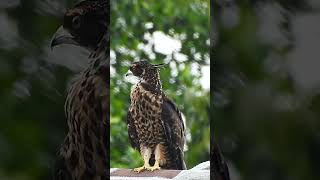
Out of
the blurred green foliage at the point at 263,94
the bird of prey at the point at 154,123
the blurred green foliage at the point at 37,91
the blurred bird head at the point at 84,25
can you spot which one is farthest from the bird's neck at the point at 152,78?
the blurred green foliage at the point at 263,94

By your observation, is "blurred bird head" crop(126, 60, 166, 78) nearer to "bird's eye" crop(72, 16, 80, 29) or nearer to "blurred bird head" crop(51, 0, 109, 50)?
"blurred bird head" crop(51, 0, 109, 50)

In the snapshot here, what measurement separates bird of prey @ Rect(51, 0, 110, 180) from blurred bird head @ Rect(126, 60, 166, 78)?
0.51ft

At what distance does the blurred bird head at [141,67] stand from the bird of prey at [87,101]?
15 centimetres

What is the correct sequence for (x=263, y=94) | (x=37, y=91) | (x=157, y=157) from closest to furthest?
(x=263, y=94) → (x=37, y=91) → (x=157, y=157)

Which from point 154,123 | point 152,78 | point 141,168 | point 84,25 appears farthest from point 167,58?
point 141,168

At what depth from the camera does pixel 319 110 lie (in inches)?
87.5

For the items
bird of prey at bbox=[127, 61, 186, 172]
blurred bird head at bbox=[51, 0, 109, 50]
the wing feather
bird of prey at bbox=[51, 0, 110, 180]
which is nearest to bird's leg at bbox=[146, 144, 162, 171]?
bird of prey at bbox=[127, 61, 186, 172]

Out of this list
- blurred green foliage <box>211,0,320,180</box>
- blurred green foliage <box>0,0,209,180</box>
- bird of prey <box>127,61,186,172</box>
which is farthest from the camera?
bird of prey <box>127,61,186,172</box>

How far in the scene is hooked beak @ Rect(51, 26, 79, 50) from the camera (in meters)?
2.66

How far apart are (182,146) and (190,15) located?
0.68 m

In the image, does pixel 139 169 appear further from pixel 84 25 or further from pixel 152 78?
pixel 84 25

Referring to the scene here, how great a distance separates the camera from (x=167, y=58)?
278cm

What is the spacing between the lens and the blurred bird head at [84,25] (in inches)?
105

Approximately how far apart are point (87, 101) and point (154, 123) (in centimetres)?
36
